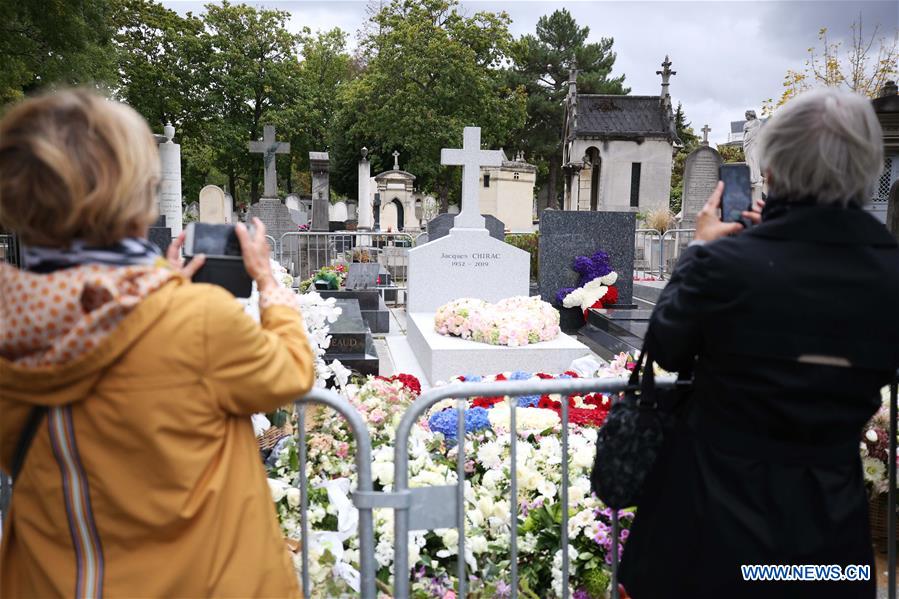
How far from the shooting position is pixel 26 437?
140 centimetres

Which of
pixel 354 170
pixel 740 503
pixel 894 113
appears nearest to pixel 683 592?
pixel 740 503

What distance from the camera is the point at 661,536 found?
1.81 m

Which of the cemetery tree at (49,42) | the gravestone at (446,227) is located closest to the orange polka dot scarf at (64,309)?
the gravestone at (446,227)

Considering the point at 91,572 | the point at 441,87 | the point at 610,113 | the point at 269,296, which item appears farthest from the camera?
the point at 610,113

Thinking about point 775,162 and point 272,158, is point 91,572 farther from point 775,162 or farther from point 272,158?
point 272,158

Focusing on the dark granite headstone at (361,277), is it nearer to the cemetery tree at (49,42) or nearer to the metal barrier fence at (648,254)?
the cemetery tree at (49,42)

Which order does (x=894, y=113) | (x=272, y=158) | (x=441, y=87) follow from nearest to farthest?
(x=894, y=113), (x=272, y=158), (x=441, y=87)

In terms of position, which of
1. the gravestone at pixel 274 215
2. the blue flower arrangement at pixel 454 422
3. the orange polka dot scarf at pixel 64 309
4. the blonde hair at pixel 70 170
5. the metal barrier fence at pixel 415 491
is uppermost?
the gravestone at pixel 274 215

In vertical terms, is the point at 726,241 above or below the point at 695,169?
below

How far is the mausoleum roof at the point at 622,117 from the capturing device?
3447 cm

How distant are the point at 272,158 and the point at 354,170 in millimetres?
21947

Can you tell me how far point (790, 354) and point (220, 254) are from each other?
4.20 feet

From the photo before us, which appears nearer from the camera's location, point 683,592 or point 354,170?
point 683,592

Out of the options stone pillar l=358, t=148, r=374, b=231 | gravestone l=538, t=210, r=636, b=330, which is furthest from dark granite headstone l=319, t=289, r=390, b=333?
stone pillar l=358, t=148, r=374, b=231
